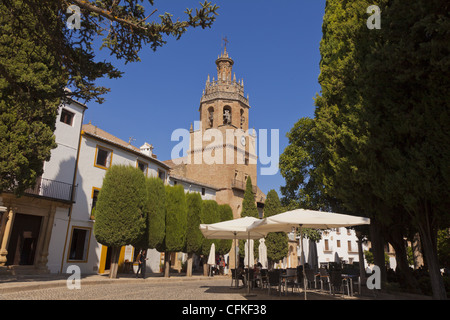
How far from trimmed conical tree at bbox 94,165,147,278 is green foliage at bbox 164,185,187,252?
4003 millimetres

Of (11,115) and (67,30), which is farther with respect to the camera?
(11,115)

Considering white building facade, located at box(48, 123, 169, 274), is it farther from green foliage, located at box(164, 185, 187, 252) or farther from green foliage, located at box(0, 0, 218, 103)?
green foliage, located at box(0, 0, 218, 103)

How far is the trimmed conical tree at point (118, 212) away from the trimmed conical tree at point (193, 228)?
21.2 ft

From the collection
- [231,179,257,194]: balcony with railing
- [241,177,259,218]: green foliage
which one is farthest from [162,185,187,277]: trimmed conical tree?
[231,179,257,194]: balcony with railing

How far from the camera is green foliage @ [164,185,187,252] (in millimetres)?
22812

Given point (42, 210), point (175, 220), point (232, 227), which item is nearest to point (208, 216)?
point (175, 220)

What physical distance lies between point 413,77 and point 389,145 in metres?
2.11

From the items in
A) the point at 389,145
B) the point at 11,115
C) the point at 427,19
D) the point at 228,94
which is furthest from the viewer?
the point at 228,94

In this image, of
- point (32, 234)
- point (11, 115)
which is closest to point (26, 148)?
point (11, 115)

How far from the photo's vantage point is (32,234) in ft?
62.3

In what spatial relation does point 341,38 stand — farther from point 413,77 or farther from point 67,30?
point 67,30

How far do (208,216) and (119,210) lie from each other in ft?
34.4

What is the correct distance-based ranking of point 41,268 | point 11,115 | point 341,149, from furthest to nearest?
1. point 41,268
2. point 341,149
3. point 11,115

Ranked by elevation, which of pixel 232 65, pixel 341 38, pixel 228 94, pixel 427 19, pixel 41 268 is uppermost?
pixel 232 65
